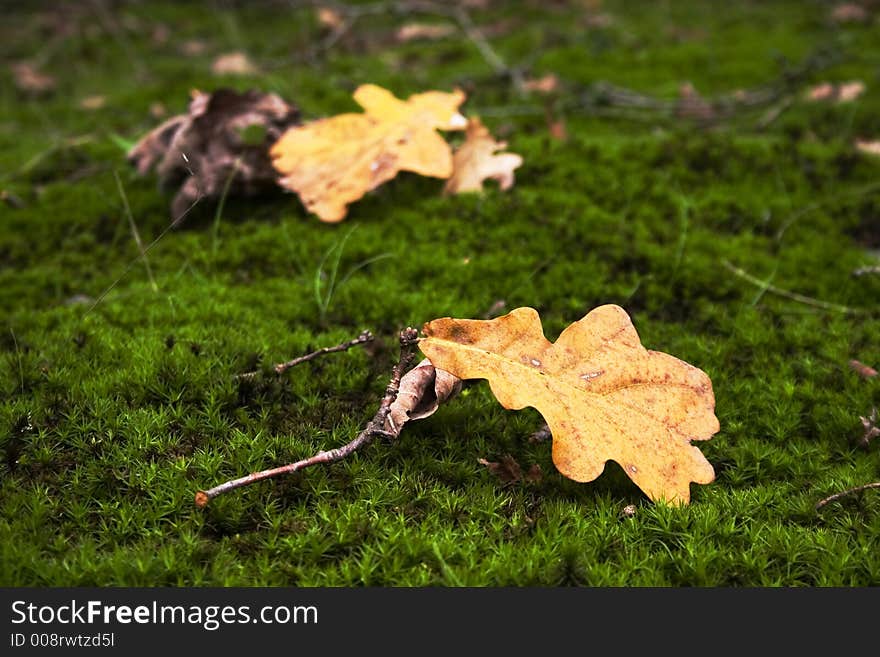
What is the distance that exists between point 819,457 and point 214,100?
3.18m

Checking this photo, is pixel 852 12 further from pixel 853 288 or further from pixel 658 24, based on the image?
pixel 853 288

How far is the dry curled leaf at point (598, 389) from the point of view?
1.84m

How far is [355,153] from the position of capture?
3271 mm

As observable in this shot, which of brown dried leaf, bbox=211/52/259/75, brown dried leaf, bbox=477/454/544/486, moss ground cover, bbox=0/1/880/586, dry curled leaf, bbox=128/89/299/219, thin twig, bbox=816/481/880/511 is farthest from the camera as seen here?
brown dried leaf, bbox=211/52/259/75

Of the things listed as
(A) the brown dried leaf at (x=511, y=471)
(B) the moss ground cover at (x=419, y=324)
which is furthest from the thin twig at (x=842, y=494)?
(A) the brown dried leaf at (x=511, y=471)

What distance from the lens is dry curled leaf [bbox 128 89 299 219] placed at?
3.39 metres

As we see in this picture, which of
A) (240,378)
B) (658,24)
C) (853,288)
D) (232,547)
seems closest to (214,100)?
(240,378)

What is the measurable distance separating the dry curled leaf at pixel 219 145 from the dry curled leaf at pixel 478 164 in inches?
36.4

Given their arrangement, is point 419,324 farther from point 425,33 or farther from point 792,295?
point 425,33

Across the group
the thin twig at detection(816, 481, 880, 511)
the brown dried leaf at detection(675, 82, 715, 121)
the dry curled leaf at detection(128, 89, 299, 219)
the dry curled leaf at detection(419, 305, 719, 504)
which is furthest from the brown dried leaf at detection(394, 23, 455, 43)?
the thin twig at detection(816, 481, 880, 511)

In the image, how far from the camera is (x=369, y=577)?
1584mm

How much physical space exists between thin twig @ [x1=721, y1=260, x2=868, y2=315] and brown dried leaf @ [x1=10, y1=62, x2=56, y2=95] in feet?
21.1

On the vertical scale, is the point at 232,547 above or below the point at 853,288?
above

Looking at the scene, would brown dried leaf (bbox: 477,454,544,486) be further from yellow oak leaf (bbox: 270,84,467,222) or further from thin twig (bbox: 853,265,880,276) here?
thin twig (bbox: 853,265,880,276)
